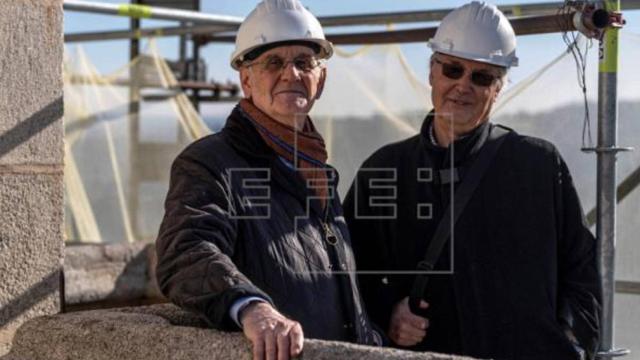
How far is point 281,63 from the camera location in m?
3.92

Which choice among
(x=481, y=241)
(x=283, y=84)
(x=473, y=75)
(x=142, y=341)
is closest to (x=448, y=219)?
(x=481, y=241)

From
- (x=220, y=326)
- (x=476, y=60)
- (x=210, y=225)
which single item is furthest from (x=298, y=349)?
(x=476, y=60)

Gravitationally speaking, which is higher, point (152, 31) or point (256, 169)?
point (152, 31)

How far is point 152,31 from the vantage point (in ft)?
32.7

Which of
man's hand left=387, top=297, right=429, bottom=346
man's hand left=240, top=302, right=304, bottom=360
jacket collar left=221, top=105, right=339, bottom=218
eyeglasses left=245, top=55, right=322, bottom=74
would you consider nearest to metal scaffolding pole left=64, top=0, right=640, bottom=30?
man's hand left=387, top=297, right=429, bottom=346

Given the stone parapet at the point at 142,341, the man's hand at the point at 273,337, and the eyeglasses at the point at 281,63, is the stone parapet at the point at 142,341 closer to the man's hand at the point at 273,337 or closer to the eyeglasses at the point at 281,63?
the man's hand at the point at 273,337

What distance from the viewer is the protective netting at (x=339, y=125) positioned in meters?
5.73

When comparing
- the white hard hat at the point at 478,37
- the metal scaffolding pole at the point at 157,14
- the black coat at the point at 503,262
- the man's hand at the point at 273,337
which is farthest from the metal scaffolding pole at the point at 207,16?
the man's hand at the point at 273,337

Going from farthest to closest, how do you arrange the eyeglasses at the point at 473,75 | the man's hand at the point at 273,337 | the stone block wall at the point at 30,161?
the eyeglasses at the point at 473,75 < the stone block wall at the point at 30,161 < the man's hand at the point at 273,337

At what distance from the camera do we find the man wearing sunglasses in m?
4.36

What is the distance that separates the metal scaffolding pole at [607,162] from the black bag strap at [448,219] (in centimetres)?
47

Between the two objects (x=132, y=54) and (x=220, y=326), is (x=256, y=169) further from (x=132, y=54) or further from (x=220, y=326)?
(x=132, y=54)

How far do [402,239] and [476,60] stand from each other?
0.76 m

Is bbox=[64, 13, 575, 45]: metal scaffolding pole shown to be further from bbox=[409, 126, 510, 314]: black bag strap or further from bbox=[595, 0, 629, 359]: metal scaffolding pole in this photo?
bbox=[409, 126, 510, 314]: black bag strap
